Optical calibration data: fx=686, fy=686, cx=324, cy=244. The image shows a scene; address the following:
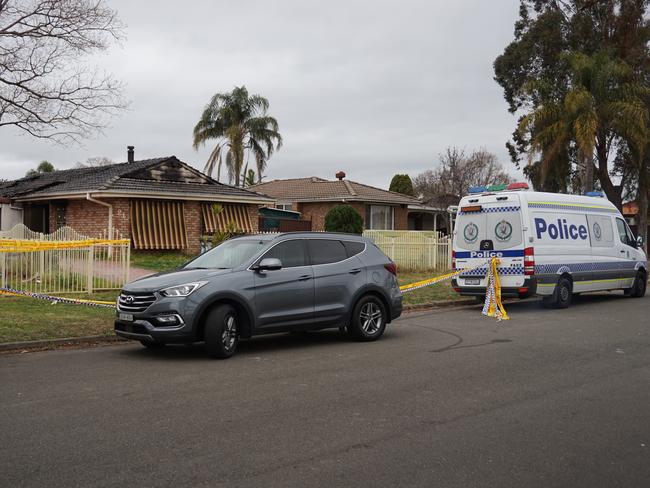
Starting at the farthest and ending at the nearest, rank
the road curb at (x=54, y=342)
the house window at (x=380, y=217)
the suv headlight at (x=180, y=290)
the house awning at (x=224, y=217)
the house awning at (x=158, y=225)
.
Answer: the house window at (x=380, y=217)
the house awning at (x=224, y=217)
the house awning at (x=158, y=225)
the road curb at (x=54, y=342)
the suv headlight at (x=180, y=290)

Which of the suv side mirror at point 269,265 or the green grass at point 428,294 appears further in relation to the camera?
the green grass at point 428,294

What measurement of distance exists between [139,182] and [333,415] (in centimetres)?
2194

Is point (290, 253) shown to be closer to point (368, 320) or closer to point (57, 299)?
point (368, 320)

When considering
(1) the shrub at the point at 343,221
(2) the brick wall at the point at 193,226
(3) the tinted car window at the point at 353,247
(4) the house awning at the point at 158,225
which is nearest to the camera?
(3) the tinted car window at the point at 353,247

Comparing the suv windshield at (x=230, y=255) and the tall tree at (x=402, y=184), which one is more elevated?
the tall tree at (x=402, y=184)

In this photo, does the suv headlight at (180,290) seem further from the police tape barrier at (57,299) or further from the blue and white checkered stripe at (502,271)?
the blue and white checkered stripe at (502,271)

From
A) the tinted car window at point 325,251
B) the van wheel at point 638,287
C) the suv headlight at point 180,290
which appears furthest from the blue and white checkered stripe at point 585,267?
the suv headlight at point 180,290

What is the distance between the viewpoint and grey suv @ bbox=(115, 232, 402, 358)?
28.7ft

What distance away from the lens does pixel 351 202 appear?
118 ft

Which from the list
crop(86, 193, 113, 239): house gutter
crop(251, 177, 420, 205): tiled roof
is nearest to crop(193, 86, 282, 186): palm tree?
crop(251, 177, 420, 205): tiled roof

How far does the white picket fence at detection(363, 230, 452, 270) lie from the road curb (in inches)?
563

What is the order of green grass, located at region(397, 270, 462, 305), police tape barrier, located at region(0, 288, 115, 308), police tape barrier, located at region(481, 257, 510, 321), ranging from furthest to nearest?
green grass, located at region(397, 270, 462, 305) → police tape barrier, located at region(481, 257, 510, 321) → police tape barrier, located at region(0, 288, 115, 308)

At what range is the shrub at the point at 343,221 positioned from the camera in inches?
1107

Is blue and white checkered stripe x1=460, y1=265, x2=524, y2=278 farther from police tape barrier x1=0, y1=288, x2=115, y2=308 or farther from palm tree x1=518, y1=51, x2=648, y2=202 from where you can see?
palm tree x1=518, y1=51, x2=648, y2=202
